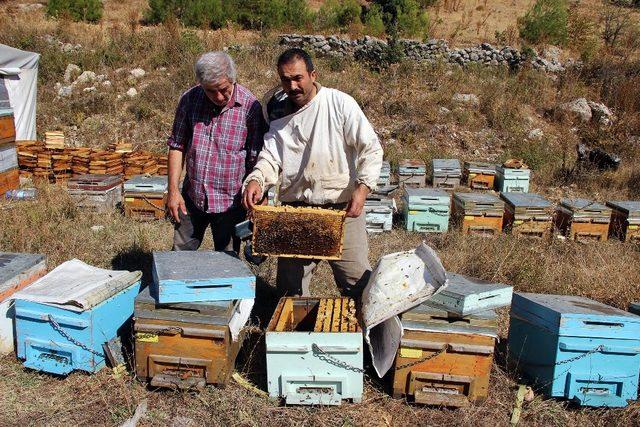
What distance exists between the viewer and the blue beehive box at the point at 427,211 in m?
6.57

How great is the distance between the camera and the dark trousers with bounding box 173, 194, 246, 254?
3.64 meters

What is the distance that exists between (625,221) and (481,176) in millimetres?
2841

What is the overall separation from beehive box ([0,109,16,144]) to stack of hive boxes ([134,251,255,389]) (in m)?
5.58

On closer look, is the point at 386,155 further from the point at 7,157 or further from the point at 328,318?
the point at 328,318

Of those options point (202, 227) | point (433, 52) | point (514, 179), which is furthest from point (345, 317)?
point (433, 52)

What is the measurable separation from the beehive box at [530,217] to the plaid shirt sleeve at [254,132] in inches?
157

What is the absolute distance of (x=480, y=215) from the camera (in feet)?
21.5

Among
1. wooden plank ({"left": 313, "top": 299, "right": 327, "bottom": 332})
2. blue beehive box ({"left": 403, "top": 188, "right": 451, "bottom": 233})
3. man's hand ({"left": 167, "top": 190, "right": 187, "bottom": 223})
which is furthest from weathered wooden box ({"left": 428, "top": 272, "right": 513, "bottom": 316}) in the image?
blue beehive box ({"left": 403, "top": 188, "right": 451, "bottom": 233})

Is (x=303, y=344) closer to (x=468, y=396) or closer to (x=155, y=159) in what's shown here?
(x=468, y=396)

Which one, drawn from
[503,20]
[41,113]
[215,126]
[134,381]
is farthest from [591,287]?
[503,20]

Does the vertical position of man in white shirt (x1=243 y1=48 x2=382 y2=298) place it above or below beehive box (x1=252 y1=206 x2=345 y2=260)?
above

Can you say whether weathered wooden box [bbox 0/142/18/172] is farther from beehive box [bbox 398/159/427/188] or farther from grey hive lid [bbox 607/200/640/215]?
grey hive lid [bbox 607/200/640/215]

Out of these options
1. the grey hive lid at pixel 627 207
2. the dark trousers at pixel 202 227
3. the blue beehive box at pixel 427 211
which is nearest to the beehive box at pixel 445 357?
the dark trousers at pixel 202 227

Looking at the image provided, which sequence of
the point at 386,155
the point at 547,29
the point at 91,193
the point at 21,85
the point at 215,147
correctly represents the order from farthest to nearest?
the point at 547,29, the point at 386,155, the point at 21,85, the point at 91,193, the point at 215,147
